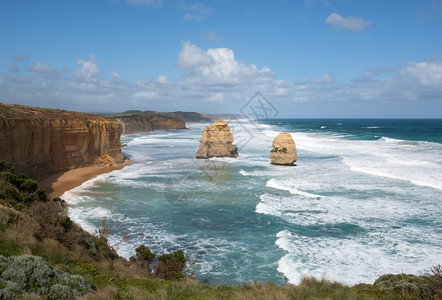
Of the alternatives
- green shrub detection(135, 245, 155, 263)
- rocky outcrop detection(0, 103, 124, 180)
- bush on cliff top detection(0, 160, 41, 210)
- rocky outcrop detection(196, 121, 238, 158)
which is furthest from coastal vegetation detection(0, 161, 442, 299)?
rocky outcrop detection(196, 121, 238, 158)

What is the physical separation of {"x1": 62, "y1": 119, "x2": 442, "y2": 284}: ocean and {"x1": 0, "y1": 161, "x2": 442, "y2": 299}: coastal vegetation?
2.30m

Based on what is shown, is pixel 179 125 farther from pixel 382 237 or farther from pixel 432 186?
pixel 382 237

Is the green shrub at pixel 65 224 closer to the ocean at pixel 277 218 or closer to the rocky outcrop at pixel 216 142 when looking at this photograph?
the ocean at pixel 277 218

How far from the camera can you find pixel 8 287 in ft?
18.8

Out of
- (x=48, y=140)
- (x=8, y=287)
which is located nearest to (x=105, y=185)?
(x=48, y=140)

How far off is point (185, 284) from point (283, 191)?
1502 cm

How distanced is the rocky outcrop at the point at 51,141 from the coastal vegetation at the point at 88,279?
13699 millimetres

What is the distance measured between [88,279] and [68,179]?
2053cm

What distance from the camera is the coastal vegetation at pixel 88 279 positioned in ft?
20.3

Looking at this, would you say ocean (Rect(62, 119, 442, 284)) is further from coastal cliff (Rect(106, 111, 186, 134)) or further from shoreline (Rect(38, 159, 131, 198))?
coastal cliff (Rect(106, 111, 186, 134))

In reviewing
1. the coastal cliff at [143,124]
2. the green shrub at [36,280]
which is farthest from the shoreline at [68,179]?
the coastal cliff at [143,124]

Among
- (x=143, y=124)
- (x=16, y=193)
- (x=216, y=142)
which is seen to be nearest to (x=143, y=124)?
(x=143, y=124)

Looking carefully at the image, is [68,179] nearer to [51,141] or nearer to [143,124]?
[51,141]

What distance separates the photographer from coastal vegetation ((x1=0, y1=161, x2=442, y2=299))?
6195mm
